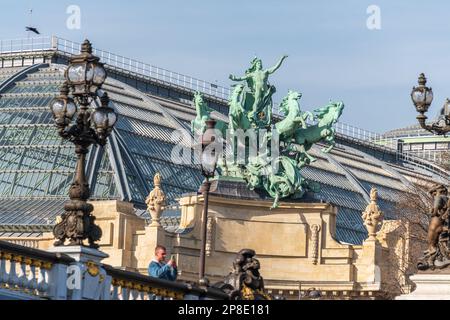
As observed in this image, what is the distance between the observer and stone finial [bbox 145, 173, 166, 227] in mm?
88062

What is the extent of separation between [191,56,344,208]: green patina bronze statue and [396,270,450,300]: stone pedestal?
50001mm

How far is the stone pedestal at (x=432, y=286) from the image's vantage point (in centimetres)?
4250

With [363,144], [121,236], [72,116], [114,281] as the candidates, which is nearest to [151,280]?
[114,281]

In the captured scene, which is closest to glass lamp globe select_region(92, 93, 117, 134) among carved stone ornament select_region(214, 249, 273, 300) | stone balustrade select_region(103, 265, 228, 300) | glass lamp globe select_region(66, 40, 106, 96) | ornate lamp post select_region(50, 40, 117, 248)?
ornate lamp post select_region(50, 40, 117, 248)

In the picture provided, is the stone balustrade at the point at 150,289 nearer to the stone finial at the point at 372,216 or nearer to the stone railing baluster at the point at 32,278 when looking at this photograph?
the stone railing baluster at the point at 32,278

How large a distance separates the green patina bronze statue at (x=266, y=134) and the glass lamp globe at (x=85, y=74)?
171 feet

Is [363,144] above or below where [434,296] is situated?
above

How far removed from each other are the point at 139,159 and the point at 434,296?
61173 millimetres

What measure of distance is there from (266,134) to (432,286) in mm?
51763

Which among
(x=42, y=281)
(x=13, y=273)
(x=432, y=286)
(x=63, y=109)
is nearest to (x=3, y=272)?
(x=13, y=273)

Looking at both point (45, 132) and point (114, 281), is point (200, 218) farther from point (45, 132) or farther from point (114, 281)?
point (114, 281)

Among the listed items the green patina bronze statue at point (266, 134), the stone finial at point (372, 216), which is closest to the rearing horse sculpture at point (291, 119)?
the green patina bronze statue at point (266, 134)

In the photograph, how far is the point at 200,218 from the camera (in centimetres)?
9175
